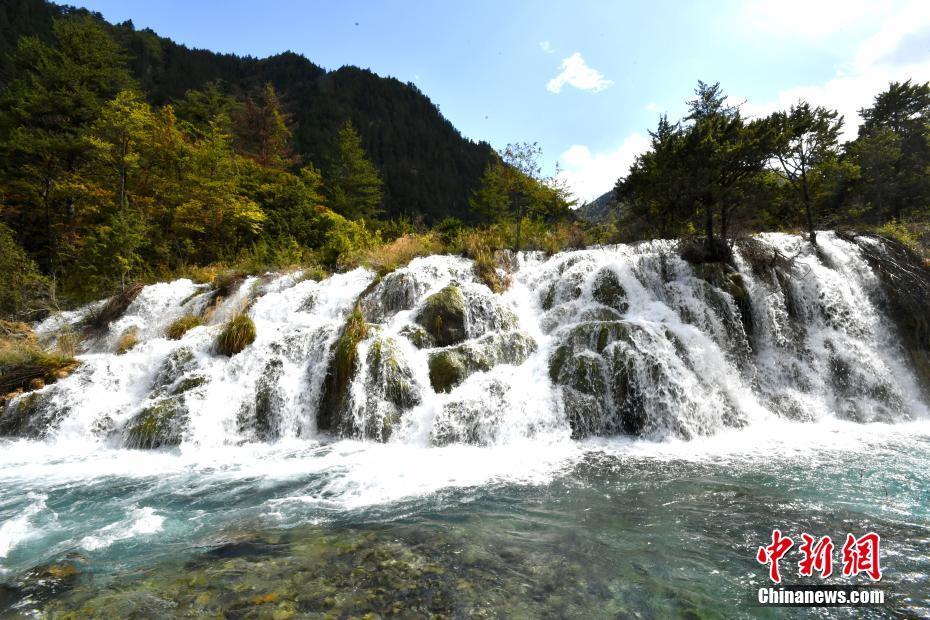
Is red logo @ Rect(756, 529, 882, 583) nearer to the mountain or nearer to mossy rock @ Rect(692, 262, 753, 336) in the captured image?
mossy rock @ Rect(692, 262, 753, 336)

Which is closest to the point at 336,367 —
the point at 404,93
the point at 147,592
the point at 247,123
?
the point at 147,592

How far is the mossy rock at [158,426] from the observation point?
22.8 ft

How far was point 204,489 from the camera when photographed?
516cm

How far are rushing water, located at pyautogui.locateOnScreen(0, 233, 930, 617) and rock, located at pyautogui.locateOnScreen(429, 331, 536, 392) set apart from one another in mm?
66

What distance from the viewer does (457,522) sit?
4.02 metres

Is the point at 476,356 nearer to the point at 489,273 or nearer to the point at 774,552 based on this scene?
the point at 489,273

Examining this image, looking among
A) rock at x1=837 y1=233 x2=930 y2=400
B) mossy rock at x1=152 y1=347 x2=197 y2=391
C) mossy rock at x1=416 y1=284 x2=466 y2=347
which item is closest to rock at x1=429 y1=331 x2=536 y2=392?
mossy rock at x1=416 y1=284 x2=466 y2=347

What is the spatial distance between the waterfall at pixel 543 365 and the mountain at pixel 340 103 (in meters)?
34.4

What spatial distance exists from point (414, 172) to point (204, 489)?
57.9 m

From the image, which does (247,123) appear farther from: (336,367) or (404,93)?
(404,93)

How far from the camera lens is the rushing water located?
119 inches

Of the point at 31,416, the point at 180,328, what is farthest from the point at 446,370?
the point at 31,416

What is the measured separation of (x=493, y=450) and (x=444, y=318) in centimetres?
388

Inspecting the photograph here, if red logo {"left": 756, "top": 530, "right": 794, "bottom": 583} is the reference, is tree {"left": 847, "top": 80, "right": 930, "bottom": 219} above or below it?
above
